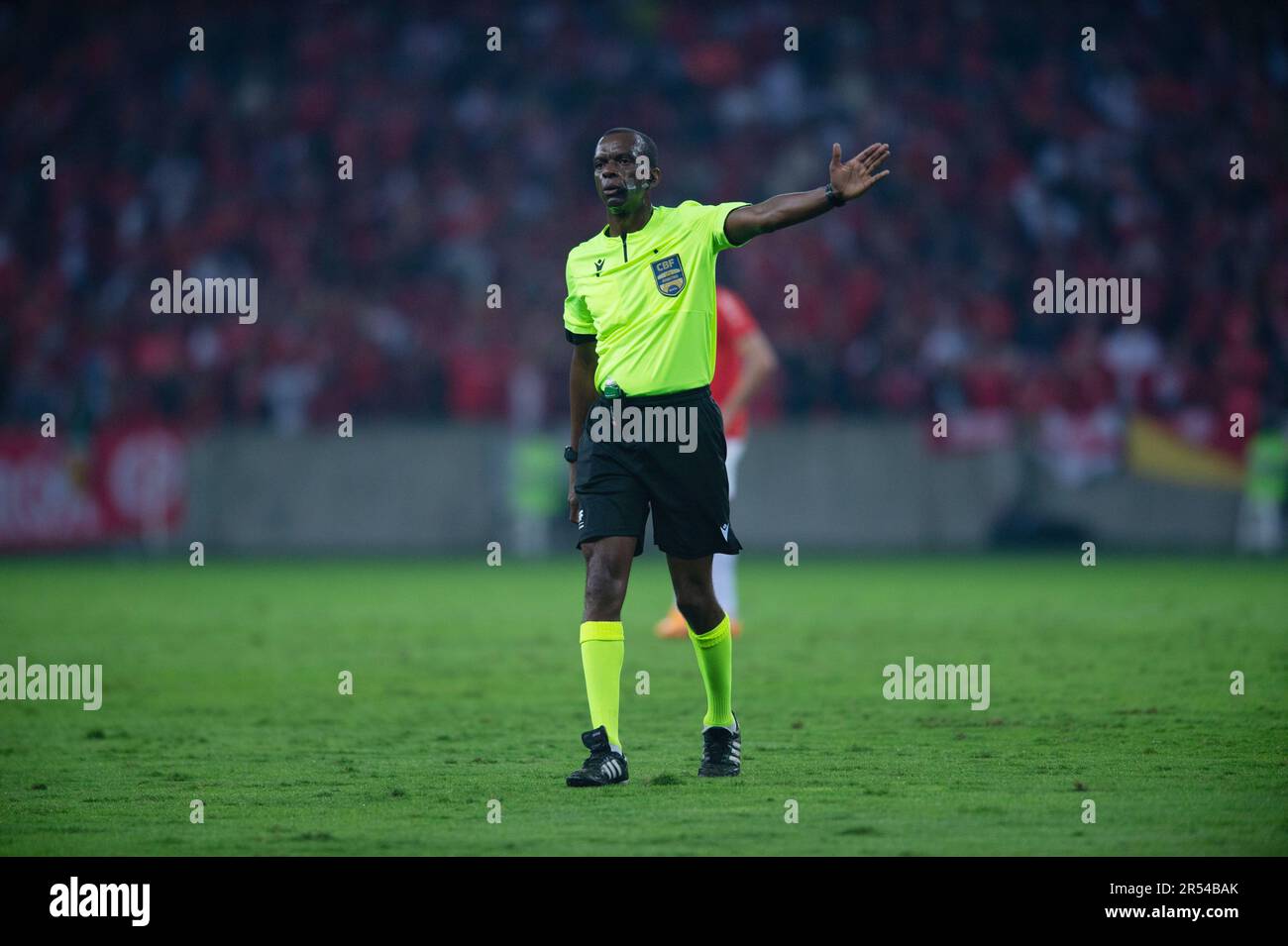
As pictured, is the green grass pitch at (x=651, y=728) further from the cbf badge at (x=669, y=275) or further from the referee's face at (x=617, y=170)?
the referee's face at (x=617, y=170)

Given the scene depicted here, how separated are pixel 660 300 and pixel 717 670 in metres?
1.60

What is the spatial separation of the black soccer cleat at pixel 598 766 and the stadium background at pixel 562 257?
15107 millimetres

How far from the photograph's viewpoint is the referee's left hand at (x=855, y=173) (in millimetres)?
7121

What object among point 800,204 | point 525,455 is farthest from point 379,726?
point 525,455

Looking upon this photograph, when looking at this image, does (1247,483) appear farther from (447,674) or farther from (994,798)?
(994,798)

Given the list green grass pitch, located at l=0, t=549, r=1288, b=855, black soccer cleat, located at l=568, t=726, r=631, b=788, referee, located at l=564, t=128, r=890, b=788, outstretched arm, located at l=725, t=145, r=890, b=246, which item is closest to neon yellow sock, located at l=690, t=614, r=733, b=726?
referee, located at l=564, t=128, r=890, b=788

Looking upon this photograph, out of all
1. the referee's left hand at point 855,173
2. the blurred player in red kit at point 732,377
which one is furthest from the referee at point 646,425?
the blurred player in red kit at point 732,377

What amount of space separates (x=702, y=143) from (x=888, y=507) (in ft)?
25.6

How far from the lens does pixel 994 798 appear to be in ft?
22.9

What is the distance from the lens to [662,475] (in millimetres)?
7551

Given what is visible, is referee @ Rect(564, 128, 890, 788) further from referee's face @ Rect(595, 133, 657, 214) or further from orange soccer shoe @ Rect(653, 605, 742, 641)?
orange soccer shoe @ Rect(653, 605, 742, 641)

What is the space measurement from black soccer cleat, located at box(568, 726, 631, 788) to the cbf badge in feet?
6.01

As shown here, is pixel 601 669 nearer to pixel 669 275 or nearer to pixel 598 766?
pixel 598 766

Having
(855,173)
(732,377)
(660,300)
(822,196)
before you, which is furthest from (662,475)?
(732,377)
